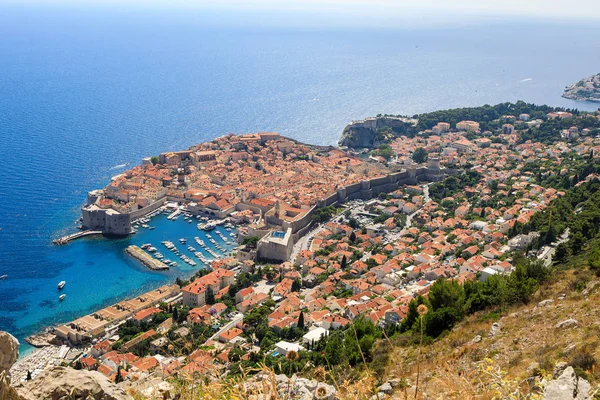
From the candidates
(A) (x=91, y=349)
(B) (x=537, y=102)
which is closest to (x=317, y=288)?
(A) (x=91, y=349)

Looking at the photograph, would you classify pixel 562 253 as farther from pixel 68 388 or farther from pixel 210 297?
pixel 68 388

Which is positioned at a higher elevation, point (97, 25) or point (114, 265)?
point (97, 25)

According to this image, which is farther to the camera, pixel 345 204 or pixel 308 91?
pixel 308 91

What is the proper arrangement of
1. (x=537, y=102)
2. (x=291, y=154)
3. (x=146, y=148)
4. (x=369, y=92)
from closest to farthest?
(x=291, y=154)
(x=146, y=148)
(x=537, y=102)
(x=369, y=92)

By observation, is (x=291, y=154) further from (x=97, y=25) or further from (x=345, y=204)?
(x=97, y=25)

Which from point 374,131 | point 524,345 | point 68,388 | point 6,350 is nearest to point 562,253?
point 524,345

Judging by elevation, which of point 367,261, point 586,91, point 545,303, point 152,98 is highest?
point 545,303

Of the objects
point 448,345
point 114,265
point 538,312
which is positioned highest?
point 538,312
